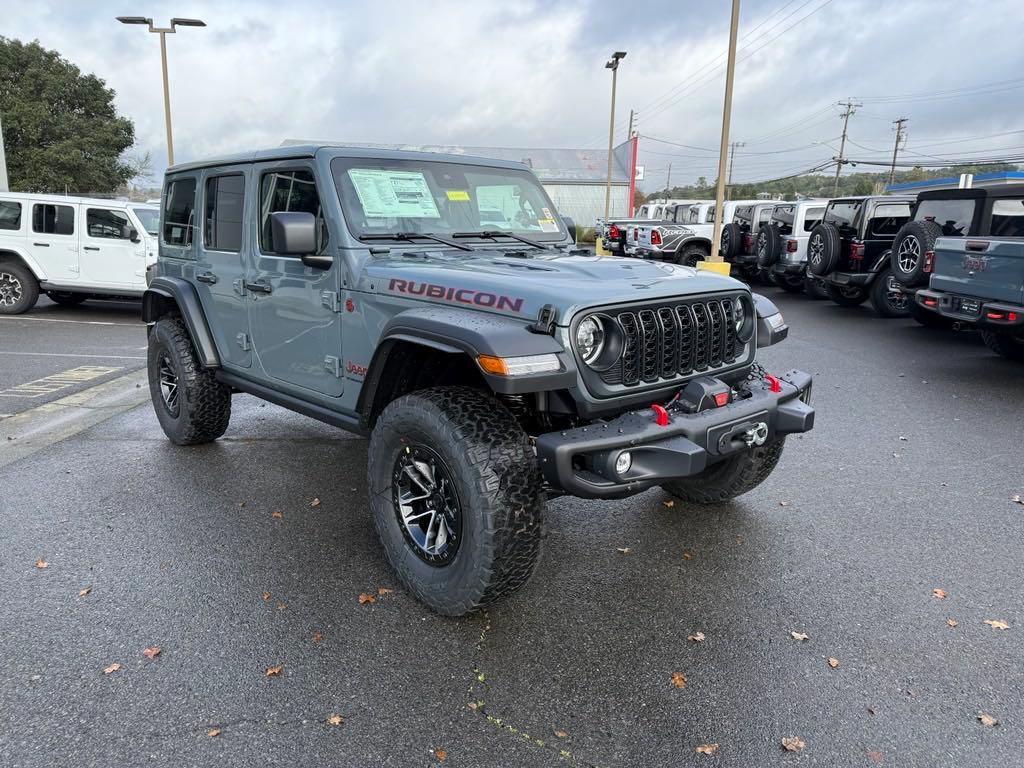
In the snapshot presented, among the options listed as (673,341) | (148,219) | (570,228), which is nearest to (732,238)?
(148,219)

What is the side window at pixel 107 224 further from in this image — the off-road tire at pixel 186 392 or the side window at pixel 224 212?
the side window at pixel 224 212

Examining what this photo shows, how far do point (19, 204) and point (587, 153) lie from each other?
41.4 meters

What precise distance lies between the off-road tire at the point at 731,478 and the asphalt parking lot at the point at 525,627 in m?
0.13

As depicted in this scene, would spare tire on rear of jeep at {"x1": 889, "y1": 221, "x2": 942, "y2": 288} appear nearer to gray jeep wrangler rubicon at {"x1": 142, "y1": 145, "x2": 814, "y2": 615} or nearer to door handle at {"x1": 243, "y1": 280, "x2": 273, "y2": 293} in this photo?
gray jeep wrangler rubicon at {"x1": 142, "y1": 145, "x2": 814, "y2": 615}

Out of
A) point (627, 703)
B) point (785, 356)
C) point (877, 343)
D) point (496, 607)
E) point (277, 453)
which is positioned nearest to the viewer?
point (627, 703)

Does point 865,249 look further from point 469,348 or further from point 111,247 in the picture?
point 111,247

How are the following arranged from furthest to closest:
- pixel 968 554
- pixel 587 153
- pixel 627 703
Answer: pixel 587 153
pixel 968 554
pixel 627 703

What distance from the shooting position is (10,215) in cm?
1138

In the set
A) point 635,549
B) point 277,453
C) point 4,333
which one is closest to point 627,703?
point 635,549

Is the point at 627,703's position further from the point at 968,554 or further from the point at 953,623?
the point at 968,554

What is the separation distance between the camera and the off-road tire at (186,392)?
16.0 feet

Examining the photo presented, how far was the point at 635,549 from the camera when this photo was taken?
378 cm

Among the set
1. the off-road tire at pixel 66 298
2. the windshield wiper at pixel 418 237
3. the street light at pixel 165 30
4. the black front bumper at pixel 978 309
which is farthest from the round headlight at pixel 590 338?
the street light at pixel 165 30

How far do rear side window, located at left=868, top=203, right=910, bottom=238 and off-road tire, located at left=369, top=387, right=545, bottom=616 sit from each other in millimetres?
11202
